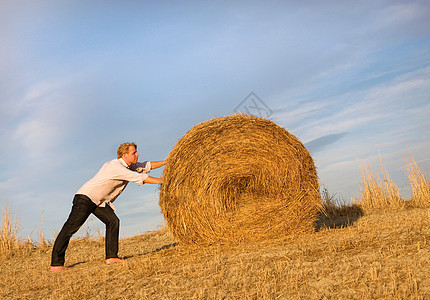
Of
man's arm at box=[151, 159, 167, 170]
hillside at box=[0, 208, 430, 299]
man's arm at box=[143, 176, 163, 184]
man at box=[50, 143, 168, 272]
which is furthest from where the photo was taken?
man's arm at box=[151, 159, 167, 170]

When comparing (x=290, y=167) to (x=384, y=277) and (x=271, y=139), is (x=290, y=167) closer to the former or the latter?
(x=271, y=139)

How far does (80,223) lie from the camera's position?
657 centimetres

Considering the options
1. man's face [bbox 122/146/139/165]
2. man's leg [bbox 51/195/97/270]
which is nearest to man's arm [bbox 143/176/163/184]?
man's face [bbox 122/146/139/165]

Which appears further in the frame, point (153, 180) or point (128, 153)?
point (128, 153)

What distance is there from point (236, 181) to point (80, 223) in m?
2.64

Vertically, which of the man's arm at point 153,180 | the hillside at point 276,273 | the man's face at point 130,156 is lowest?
the hillside at point 276,273

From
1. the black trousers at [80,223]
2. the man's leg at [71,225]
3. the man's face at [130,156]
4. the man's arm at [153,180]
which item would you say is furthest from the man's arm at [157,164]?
the man's leg at [71,225]

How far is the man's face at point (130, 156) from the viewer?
6.55 m

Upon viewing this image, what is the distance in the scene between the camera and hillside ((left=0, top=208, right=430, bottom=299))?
3504 mm

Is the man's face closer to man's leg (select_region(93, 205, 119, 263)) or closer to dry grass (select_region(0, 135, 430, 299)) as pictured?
man's leg (select_region(93, 205, 119, 263))

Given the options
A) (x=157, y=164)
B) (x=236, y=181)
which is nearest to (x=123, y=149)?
(x=157, y=164)

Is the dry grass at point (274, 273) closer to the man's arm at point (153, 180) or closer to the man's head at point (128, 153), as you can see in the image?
the man's arm at point (153, 180)

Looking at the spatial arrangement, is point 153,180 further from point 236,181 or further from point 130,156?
point 236,181

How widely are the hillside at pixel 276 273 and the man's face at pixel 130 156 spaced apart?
158 centimetres
